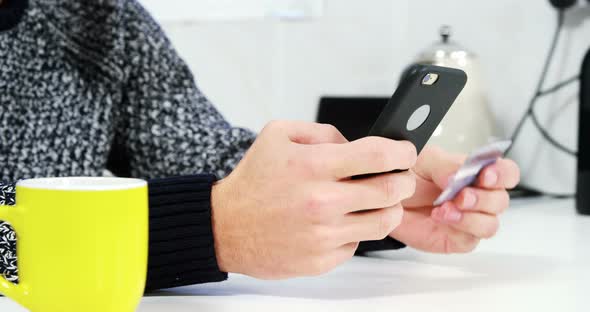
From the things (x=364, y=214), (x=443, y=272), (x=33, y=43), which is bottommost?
(x=443, y=272)

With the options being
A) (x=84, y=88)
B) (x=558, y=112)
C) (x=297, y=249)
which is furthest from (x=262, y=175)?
(x=558, y=112)

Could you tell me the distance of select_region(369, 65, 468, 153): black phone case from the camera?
0.54m

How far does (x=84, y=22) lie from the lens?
0.97 meters

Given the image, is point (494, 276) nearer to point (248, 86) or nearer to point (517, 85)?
point (517, 85)

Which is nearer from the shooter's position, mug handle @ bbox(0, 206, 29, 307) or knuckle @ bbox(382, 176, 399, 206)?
mug handle @ bbox(0, 206, 29, 307)

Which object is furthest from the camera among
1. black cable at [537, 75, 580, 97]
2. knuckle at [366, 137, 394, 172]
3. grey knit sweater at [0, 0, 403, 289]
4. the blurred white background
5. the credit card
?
the blurred white background

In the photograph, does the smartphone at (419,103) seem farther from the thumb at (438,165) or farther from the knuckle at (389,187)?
the thumb at (438,165)

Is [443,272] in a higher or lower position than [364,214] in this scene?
lower

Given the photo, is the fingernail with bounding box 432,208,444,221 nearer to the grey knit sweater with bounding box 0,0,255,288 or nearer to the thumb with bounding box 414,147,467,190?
the thumb with bounding box 414,147,467,190

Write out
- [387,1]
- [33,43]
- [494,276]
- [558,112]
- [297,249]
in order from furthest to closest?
1. [387,1]
2. [558,112]
3. [33,43]
4. [494,276]
5. [297,249]

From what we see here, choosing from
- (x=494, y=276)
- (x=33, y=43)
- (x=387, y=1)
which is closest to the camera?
(x=494, y=276)

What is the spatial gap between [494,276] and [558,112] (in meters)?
0.72

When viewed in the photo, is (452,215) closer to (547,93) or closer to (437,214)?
(437,214)

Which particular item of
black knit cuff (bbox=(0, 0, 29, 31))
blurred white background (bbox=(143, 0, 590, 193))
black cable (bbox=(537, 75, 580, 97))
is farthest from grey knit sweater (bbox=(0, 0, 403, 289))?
black cable (bbox=(537, 75, 580, 97))
